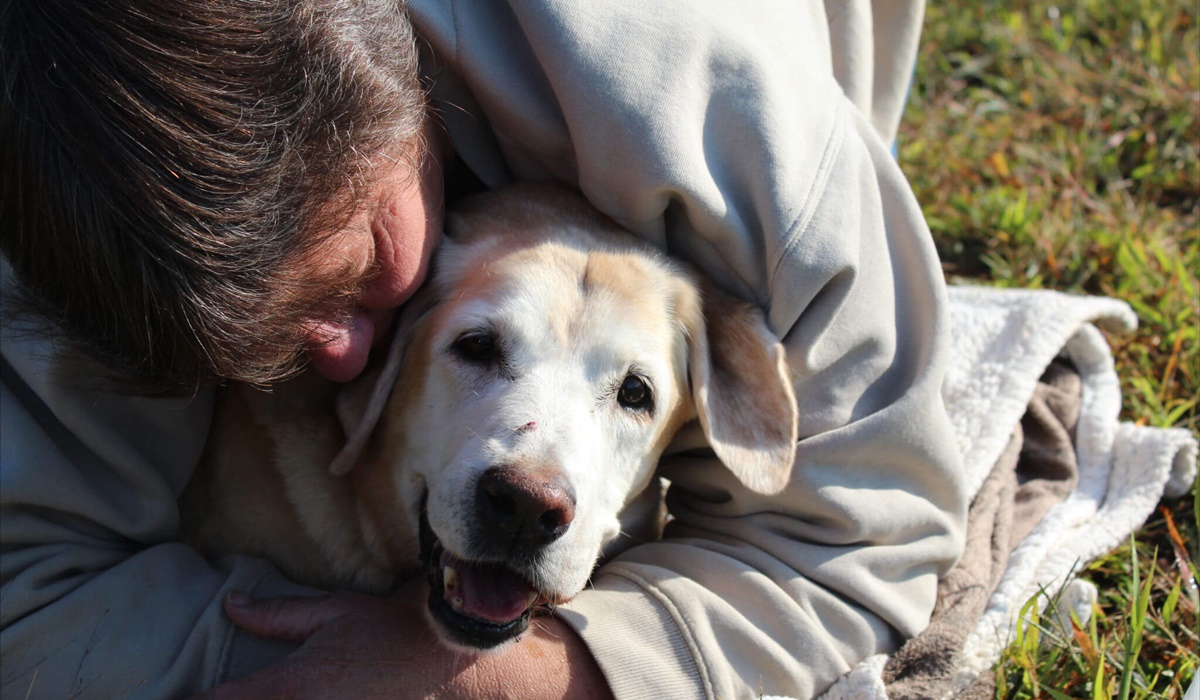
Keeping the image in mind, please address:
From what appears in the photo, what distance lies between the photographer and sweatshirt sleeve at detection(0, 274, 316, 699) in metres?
2.43

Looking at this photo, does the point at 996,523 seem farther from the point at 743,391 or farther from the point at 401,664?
the point at 401,664


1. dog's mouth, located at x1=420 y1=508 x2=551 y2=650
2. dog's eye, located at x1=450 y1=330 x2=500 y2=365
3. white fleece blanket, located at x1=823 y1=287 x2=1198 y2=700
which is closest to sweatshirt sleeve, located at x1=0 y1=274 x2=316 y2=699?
dog's mouth, located at x1=420 y1=508 x2=551 y2=650

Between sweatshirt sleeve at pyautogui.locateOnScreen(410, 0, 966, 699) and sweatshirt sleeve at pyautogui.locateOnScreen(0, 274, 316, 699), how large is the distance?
0.87 meters

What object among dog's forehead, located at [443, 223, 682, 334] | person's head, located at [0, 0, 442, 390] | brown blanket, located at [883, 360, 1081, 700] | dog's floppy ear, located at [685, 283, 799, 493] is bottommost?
brown blanket, located at [883, 360, 1081, 700]

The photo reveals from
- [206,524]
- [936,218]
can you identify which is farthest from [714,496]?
[936,218]

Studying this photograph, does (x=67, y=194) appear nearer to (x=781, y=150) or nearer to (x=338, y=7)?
(x=338, y=7)

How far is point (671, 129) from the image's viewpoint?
238 cm

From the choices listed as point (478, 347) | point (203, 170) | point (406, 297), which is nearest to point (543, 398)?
point (478, 347)

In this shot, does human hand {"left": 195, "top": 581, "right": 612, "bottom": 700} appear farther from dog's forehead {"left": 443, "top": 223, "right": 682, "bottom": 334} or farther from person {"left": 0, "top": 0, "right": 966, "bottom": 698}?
dog's forehead {"left": 443, "top": 223, "right": 682, "bottom": 334}

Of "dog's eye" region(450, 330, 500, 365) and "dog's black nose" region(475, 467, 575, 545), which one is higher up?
"dog's eye" region(450, 330, 500, 365)

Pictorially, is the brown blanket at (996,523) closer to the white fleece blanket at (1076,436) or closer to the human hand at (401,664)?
the white fleece blanket at (1076,436)

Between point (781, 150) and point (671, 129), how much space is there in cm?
25

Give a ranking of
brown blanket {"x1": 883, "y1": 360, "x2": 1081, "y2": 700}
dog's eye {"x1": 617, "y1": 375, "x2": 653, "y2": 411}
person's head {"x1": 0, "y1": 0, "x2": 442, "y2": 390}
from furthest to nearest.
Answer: brown blanket {"x1": 883, "y1": 360, "x2": 1081, "y2": 700}
dog's eye {"x1": 617, "y1": 375, "x2": 653, "y2": 411}
person's head {"x1": 0, "y1": 0, "x2": 442, "y2": 390}

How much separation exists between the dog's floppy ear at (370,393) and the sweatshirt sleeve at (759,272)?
41 cm
